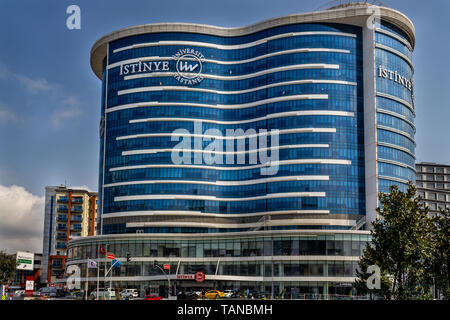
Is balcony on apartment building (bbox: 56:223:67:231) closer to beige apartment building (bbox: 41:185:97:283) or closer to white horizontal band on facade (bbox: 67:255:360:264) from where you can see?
beige apartment building (bbox: 41:185:97:283)

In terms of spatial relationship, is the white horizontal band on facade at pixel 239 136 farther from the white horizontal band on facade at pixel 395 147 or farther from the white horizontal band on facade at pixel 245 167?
the white horizontal band on facade at pixel 395 147

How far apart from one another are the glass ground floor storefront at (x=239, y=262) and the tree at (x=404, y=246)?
50.5 metres

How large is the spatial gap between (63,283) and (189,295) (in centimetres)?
4802

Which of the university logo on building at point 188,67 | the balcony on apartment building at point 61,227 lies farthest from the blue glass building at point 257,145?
the balcony on apartment building at point 61,227

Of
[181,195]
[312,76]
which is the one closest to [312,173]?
[312,76]

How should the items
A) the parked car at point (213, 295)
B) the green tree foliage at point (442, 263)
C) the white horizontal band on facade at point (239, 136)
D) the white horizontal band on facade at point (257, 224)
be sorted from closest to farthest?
the green tree foliage at point (442, 263) < the parked car at point (213, 295) < the white horizontal band on facade at point (257, 224) < the white horizontal band on facade at point (239, 136)

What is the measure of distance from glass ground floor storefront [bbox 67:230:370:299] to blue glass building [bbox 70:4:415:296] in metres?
0.26

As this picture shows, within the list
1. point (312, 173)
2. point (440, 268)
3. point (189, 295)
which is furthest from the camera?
point (312, 173)

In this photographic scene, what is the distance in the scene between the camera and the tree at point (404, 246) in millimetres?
49281

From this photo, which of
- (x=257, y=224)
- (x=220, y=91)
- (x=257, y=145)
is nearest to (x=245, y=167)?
(x=257, y=145)

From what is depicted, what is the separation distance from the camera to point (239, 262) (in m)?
113

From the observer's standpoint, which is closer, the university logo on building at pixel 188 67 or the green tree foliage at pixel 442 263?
the green tree foliage at pixel 442 263

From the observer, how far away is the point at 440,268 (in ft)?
181
